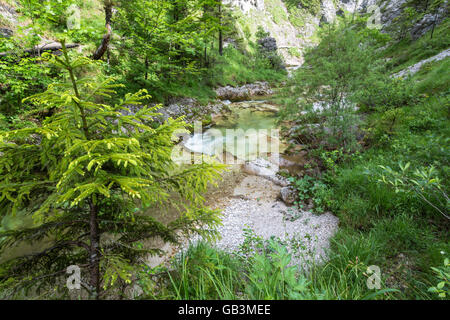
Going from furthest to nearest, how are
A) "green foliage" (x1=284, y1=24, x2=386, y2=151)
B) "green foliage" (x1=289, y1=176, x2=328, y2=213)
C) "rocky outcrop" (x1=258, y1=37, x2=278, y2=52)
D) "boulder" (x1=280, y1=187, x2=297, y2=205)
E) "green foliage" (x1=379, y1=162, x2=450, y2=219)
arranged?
"rocky outcrop" (x1=258, y1=37, x2=278, y2=52)
"green foliage" (x1=284, y1=24, x2=386, y2=151)
"boulder" (x1=280, y1=187, x2=297, y2=205)
"green foliage" (x1=289, y1=176, x2=328, y2=213)
"green foliage" (x1=379, y1=162, x2=450, y2=219)

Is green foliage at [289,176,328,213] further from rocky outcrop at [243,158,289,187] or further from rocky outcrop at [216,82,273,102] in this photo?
rocky outcrop at [216,82,273,102]

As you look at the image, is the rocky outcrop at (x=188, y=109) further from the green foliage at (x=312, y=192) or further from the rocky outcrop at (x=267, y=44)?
the rocky outcrop at (x=267, y=44)

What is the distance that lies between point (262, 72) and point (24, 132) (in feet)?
86.8

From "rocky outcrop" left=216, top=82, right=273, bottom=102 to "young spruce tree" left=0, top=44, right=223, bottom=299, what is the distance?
15.5 m

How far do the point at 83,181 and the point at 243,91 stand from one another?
749 inches

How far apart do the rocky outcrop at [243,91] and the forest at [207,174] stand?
9.09 ft

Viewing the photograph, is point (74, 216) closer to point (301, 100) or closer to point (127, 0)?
point (301, 100)

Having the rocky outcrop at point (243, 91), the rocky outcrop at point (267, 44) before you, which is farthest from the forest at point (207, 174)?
the rocky outcrop at point (267, 44)

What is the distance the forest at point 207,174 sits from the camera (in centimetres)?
163

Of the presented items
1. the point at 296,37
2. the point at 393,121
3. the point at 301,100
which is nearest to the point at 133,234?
the point at 301,100

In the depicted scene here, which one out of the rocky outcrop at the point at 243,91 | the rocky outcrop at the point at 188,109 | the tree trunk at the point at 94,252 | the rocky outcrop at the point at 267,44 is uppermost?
the rocky outcrop at the point at 267,44

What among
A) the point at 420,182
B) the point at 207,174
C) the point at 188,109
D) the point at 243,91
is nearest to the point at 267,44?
the point at 243,91

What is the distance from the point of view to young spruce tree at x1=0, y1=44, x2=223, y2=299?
1.40 m

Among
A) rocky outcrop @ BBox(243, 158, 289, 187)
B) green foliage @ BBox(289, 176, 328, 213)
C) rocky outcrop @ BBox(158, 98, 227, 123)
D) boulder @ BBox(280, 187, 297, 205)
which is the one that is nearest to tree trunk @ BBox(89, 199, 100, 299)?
green foliage @ BBox(289, 176, 328, 213)
